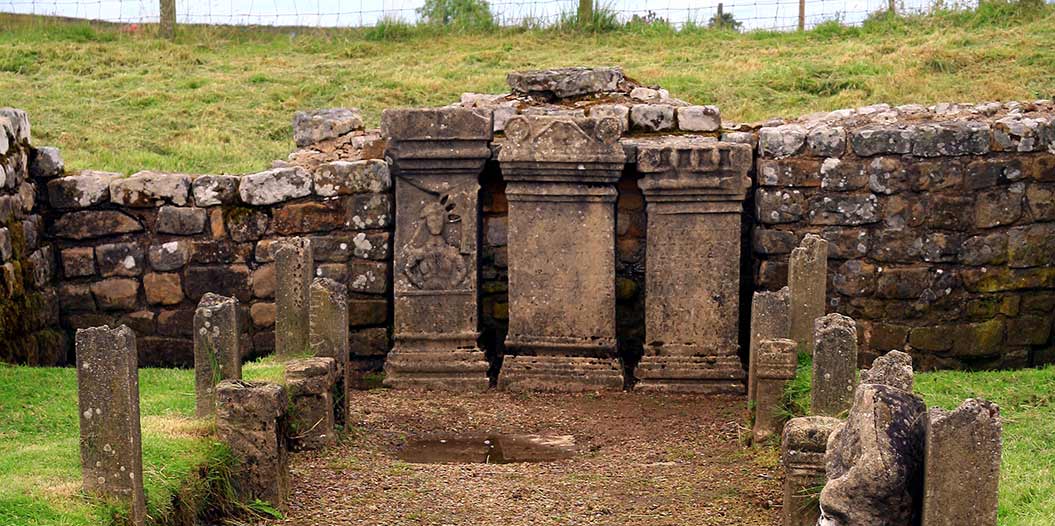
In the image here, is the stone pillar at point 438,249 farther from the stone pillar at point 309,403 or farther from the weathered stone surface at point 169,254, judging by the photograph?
the stone pillar at point 309,403

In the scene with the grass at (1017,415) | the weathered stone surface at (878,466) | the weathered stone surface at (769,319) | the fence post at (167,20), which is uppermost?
the fence post at (167,20)

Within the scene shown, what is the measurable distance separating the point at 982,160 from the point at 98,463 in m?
7.37

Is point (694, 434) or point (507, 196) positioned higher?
point (507, 196)

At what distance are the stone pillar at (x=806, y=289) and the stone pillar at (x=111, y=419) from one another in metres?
4.64

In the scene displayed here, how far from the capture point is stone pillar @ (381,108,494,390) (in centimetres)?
1049

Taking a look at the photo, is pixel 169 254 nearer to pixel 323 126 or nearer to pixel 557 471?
pixel 323 126

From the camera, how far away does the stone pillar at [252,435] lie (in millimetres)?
7023

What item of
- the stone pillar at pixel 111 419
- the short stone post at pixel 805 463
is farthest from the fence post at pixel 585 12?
the stone pillar at pixel 111 419

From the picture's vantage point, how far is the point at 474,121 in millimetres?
10492

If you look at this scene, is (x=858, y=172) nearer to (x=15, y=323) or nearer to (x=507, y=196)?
(x=507, y=196)

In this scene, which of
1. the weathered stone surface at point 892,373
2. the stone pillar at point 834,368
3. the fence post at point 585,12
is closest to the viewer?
the weathered stone surface at point 892,373

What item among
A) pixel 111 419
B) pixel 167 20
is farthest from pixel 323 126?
pixel 167 20

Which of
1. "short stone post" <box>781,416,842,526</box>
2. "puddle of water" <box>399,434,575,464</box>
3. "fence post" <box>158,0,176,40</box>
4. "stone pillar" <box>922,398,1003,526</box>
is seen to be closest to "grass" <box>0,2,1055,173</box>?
"fence post" <box>158,0,176,40</box>

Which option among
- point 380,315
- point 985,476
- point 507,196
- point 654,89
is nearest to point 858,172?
point 654,89
